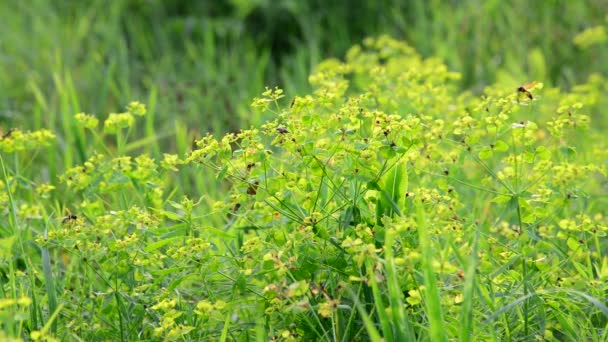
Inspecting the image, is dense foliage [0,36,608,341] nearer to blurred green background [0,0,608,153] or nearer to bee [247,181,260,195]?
bee [247,181,260,195]

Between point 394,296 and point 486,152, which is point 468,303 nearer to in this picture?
point 394,296

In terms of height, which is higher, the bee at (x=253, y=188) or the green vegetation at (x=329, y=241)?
the bee at (x=253, y=188)

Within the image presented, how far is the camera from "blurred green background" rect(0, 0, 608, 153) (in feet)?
15.9

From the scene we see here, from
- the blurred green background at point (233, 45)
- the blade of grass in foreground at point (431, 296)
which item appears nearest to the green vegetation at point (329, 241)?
the blade of grass in foreground at point (431, 296)

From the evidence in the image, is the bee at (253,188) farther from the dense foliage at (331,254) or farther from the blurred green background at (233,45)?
the blurred green background at (233,45)

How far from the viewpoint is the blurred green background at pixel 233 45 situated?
4.86 meters

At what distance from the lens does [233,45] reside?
18.4 feet

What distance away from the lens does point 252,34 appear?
5.72m

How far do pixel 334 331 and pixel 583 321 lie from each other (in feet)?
2.44

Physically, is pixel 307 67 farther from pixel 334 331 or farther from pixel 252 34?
pixel 334 331

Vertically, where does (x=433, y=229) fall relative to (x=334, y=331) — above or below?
above

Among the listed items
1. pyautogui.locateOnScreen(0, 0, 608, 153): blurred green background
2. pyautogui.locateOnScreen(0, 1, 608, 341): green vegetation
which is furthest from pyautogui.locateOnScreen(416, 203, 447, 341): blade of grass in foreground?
pyautogui.locateOnScreen(0, 0, 608, 153): blurred green background

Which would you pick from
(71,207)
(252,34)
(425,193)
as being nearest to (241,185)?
(425,193)

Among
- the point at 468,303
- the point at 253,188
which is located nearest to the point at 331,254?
the point at 253,188
